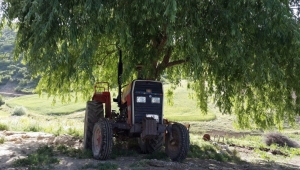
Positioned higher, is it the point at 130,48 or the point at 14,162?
the point at 130,48

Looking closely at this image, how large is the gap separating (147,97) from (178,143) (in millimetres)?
1272

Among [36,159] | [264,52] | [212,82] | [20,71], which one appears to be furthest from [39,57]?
[20,71]

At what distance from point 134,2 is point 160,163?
11.1 ft

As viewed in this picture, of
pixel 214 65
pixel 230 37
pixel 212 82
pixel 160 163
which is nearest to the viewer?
pixel 160 163

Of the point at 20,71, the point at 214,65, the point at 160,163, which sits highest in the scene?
the point at 20,71

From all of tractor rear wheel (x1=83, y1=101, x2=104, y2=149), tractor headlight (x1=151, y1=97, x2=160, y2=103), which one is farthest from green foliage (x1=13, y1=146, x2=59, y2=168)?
tractor headlight (x1=151, y1=97, x2=160, y2=103)

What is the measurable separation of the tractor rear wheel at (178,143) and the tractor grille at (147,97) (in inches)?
18.3

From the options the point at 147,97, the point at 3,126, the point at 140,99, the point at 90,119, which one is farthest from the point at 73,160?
the point at 3,126

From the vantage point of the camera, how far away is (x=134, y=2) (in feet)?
25.2

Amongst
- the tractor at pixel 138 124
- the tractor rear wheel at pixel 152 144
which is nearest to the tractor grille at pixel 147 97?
the tractor at pixel 138 124

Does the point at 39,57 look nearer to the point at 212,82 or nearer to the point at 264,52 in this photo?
the point at 264,52

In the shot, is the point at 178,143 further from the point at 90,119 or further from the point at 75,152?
the point at 75,152

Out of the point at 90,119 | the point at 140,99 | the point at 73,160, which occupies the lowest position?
the point at 73,160

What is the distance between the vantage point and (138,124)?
315 inches
